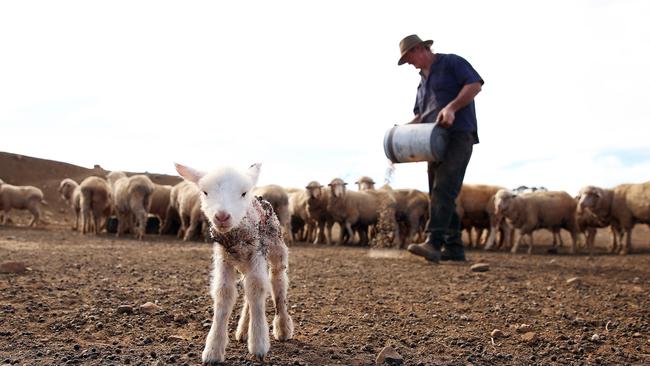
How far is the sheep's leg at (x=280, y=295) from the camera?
4.71 metres

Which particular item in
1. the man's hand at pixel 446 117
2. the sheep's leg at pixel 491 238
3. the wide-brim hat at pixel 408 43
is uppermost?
the wide-brim hat at pixel 408 43

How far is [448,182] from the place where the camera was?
9.50m

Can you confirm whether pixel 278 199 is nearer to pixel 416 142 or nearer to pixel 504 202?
pixel 504 202

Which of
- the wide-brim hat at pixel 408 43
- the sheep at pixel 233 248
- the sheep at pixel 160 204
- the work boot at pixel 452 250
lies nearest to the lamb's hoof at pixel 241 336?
the sheep at pixel 233 248

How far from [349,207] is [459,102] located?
11459 millimetres

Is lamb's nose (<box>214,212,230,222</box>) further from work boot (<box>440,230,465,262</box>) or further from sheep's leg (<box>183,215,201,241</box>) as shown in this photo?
sheep's leg (<box>183,215,201,241</box>)

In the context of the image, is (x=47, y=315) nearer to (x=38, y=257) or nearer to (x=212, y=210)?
(x=212, y=210)

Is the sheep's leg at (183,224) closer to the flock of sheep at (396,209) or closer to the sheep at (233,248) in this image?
the flock of sheep at (396,209)

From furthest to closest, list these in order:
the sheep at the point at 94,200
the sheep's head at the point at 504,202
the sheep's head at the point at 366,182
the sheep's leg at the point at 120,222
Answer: the sheep's head at the point at 366,182 < the sheep at the point at 94,200 < the sheep's leg at the point at 120,222 < the sheep's head at the point at 504,202

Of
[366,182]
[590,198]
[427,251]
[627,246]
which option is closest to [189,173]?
[427,251]

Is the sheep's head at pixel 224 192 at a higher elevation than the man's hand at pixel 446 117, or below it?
below

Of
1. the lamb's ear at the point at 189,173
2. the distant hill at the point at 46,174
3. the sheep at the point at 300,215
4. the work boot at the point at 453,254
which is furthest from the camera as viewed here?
the distant hill at the point at 46,174

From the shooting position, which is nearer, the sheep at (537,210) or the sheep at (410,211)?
the sheep at (537,210)

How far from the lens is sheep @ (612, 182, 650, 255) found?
18.4 meters
